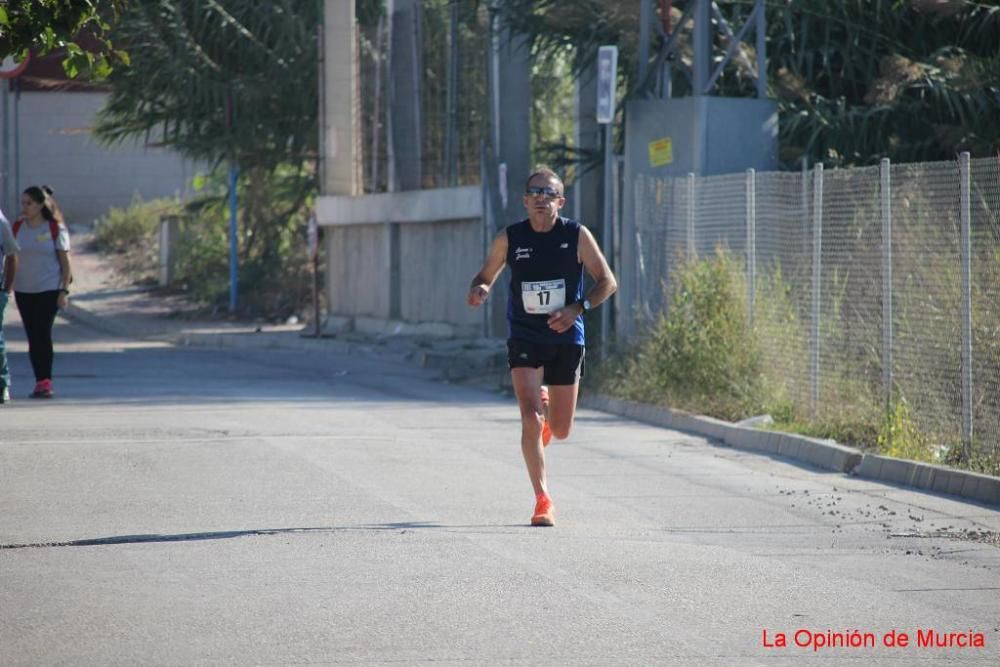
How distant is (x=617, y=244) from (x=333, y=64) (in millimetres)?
10990

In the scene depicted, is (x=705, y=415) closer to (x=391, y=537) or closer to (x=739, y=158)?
(x=739, y=158)

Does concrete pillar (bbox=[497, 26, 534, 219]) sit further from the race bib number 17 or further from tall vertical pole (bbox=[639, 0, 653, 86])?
the race bib number 17

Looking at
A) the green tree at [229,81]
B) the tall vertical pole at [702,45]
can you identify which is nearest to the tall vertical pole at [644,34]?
the tall vertical pole at [702,45]

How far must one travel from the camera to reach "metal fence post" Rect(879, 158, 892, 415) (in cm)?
1224

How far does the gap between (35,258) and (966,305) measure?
8.60 metres

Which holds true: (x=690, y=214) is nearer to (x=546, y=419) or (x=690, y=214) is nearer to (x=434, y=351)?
(x=434, y=351)

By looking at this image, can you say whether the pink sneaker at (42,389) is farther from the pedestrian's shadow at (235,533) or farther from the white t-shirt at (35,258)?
the pedestrian's shadow at (235,533)

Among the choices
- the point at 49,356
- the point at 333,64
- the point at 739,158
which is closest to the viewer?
the point at 49,356

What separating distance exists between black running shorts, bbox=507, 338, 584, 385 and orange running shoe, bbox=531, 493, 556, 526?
74cm

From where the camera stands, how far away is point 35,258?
15133 mm

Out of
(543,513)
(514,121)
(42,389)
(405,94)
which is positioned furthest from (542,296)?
(405,94)

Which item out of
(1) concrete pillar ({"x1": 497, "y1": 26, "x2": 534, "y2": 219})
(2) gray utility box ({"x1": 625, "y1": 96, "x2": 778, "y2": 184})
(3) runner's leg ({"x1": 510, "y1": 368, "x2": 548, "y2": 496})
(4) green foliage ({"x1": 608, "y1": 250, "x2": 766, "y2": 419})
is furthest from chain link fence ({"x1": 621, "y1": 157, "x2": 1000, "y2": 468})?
(1) concrete pillar ({"x1": 497, "y1": 26, "x2": 534, "y2": 219})

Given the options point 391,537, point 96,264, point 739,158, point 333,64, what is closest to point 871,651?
point 391,537

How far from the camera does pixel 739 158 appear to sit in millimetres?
17422
